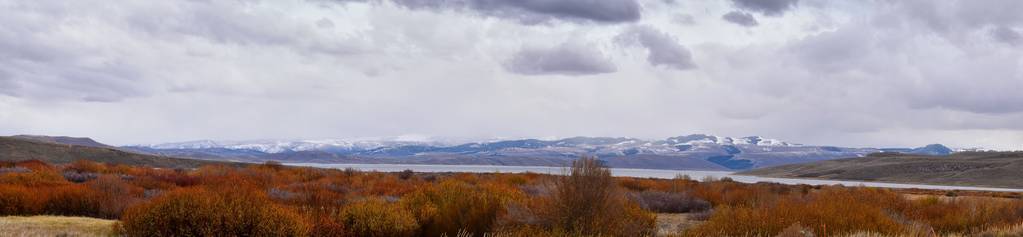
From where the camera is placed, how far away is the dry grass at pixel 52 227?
9734mm

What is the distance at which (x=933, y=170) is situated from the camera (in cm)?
12619

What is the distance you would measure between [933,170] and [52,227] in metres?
142

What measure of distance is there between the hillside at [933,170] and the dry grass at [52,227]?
4640 inches

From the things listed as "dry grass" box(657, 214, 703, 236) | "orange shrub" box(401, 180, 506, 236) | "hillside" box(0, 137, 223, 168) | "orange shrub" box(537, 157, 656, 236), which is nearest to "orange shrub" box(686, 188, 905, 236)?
"dry grass" box(657, 214, 703, 236)

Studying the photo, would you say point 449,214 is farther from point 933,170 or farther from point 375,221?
point 933,170

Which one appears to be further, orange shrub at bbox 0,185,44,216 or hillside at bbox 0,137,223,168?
hillside at bbox 0,137,223,168

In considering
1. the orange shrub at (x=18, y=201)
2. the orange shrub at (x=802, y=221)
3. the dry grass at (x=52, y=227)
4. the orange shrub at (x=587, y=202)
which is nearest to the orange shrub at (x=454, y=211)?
the orange shrub at (x=587, y=202)

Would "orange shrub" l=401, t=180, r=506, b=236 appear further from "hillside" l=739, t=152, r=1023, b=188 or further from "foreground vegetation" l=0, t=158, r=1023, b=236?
"hillside" l=739, t=152, r=1023, b=188

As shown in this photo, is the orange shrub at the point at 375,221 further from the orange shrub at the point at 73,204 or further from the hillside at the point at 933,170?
the hillside at the point at 933,170

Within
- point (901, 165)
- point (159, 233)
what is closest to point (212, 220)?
point (159, 233)

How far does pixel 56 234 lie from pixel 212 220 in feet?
8.90

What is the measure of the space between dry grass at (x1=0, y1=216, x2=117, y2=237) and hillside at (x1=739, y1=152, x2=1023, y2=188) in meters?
118

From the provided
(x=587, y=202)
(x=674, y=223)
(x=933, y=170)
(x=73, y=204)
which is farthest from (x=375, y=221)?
(x=933, y=170)

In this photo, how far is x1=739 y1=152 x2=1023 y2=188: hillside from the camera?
110 metres
